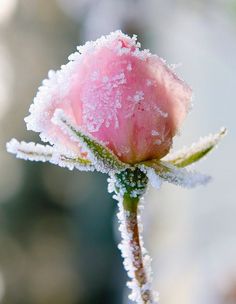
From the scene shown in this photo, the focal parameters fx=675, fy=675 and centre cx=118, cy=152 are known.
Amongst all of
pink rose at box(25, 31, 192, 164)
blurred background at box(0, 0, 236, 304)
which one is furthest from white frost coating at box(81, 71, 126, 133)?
blurred background at box(0, 0, 236, 304)

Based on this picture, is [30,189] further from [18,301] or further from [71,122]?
[71,122]

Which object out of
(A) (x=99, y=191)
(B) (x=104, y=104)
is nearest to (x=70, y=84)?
(B) (x=104, y=104)

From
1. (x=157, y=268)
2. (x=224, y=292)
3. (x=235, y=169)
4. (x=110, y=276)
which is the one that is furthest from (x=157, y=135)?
(x=110, y=276)

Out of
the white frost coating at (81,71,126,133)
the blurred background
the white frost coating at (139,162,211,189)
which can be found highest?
the blurred background

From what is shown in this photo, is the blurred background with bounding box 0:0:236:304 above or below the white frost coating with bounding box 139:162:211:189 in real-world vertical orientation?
above

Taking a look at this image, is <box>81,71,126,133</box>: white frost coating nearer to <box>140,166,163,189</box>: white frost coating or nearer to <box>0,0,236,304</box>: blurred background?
<box>140,166,163,189</box>: white frost coating

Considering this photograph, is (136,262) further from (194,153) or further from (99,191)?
(99,191)

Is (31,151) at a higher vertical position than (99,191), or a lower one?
lower

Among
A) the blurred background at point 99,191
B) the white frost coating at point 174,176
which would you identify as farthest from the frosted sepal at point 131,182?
the blurred background at point 99,191

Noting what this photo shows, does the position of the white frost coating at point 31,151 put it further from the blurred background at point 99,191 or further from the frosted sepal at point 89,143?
the blurred background at point 99,191
